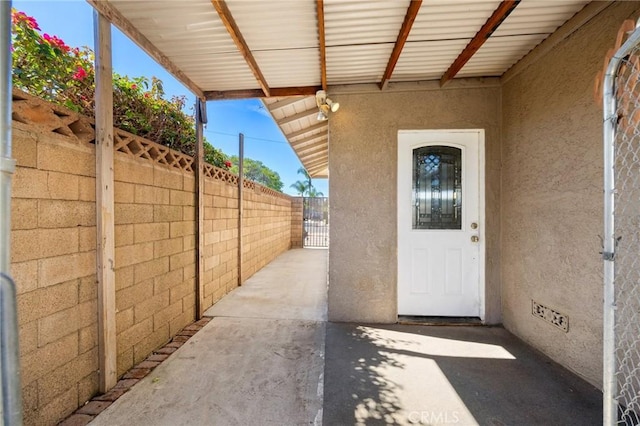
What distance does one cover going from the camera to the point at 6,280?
85 centimetres

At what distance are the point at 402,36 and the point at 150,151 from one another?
258 cm

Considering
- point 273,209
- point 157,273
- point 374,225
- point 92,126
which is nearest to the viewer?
point 92,126

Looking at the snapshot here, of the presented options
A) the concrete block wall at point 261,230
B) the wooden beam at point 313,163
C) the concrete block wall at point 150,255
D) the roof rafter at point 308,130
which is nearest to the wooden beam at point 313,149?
the wooden beam at point 313,163

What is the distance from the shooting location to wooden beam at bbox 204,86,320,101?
3.40m

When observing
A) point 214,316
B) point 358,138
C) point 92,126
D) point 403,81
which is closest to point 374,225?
point 358,138

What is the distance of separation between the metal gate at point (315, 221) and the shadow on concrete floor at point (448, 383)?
8.09 m

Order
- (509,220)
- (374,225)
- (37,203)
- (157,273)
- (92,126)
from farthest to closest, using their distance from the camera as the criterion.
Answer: (374,225) → (509,220) → (157,273) → (92,126) → (37,203)

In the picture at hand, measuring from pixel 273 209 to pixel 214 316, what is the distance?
14.7 feet

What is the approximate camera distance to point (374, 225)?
3.29 metres

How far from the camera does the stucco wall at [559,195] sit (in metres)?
2.08

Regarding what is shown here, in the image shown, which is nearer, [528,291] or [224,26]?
[224,26]

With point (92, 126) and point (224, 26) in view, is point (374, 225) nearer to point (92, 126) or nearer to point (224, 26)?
point (224, 26)

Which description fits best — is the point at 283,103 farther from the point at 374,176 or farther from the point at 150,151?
the point at 150,151

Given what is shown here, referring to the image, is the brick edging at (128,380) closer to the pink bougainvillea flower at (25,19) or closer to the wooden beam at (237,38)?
the pink bougainvillea flower at (25,19)
